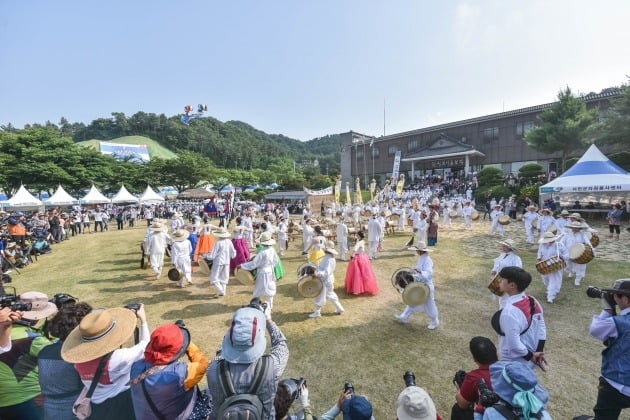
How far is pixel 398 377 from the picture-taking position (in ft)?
14.7

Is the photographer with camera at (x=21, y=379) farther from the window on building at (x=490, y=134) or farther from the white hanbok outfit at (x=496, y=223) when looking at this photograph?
the window on building at (x=490, y=134)

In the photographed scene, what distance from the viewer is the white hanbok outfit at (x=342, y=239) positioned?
37.5 feet

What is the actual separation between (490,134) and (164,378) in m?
38.4

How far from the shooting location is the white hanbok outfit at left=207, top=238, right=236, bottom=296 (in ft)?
25.3

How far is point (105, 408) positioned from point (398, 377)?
12.2 ft

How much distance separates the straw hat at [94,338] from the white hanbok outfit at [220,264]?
5342 mm

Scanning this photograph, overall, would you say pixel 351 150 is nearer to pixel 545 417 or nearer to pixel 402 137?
pixel 402 137

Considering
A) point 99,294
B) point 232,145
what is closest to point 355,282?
point 99,294

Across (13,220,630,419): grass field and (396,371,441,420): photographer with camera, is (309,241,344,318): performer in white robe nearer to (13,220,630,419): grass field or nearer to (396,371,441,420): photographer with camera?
(13,220,630,419): grass field

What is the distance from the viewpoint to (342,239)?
37.9ft

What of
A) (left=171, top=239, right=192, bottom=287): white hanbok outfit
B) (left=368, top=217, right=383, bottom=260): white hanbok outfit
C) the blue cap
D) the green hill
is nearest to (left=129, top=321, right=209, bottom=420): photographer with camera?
the blue cap

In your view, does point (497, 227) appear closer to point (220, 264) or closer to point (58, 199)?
point (220, 264)

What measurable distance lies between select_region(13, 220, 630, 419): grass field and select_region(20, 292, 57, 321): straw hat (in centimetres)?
280

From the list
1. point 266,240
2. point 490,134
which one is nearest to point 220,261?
point 266,240
